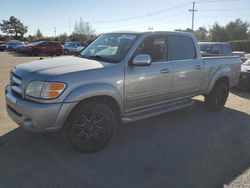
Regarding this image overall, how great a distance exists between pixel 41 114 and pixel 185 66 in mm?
3113

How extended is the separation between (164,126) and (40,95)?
2.80m

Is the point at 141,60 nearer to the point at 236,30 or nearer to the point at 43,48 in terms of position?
the point at 43,48

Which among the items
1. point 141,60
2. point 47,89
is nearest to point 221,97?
point 141,60

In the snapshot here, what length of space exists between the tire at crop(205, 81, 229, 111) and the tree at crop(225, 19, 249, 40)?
51.4m

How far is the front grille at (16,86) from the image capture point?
371cm

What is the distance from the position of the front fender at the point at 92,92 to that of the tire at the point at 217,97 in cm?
324

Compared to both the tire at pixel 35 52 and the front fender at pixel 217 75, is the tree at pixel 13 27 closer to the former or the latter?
the tire at pixel 35 52

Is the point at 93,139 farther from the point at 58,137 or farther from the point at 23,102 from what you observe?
the point at 23,102

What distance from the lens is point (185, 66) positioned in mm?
5223

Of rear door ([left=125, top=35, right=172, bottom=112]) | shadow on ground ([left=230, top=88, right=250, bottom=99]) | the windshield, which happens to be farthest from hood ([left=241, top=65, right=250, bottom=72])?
the windshield

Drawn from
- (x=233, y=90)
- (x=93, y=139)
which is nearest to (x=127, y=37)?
(x=93, y=139)

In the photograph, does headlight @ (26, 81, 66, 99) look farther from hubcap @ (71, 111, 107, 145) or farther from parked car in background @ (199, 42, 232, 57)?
parked car in background @ (199, 42, 232, 57)

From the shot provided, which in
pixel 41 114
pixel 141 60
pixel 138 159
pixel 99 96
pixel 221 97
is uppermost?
pixel 141 60

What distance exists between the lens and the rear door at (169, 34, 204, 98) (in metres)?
5.09
